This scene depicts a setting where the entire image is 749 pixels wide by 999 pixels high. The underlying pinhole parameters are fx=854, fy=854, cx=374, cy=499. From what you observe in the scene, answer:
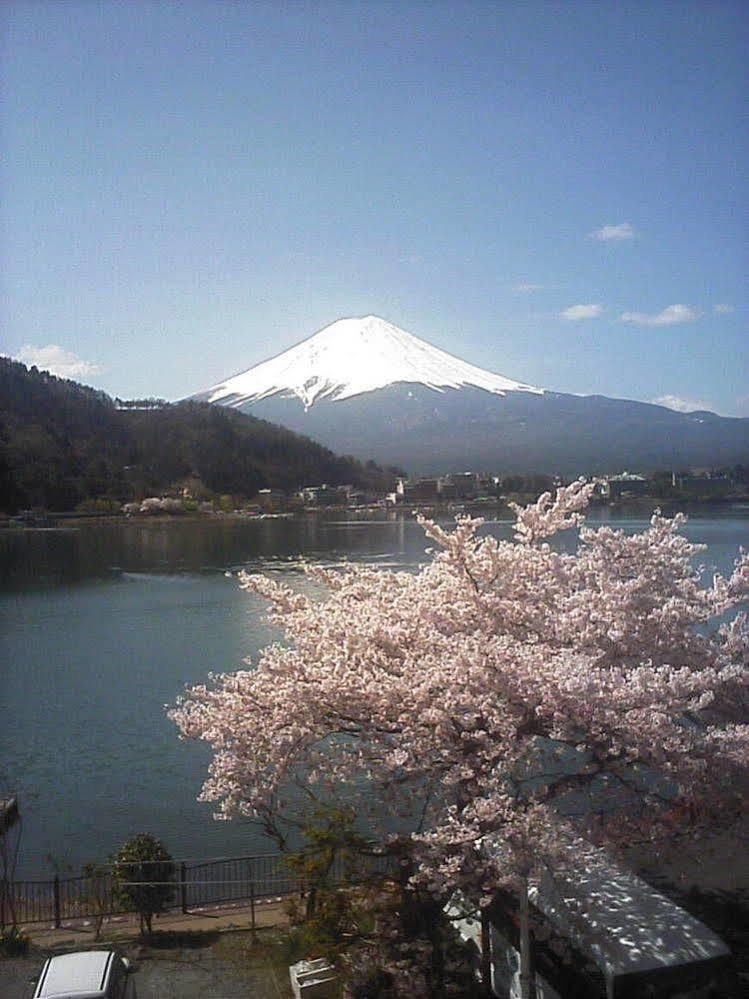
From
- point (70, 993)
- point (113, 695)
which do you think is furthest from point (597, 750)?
point (113, 695)

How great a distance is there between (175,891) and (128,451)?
14.8 metres

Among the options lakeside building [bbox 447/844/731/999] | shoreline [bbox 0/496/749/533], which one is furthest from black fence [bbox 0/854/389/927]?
shoreline [bbox 0/496/749/533]

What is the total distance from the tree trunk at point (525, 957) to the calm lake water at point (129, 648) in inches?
114

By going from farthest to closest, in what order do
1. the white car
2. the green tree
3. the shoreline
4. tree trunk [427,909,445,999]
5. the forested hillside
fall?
the forested hillside, the shoreline, the green tree, tree trunk [427,909,445,999], the white car

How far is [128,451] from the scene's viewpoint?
1784 centimetres

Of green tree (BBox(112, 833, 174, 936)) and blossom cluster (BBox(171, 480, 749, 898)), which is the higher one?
blossom cluster (BBox(171, 480, 749, 898))

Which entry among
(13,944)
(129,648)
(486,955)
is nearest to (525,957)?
(486,955)

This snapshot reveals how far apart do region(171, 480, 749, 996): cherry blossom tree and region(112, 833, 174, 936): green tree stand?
30.0 inches

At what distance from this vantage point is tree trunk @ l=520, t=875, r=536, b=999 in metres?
2.25

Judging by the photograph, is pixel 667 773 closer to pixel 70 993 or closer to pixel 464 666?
pixel 464 666

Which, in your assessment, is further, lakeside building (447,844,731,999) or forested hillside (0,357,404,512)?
forested hillside (0,357,404,512)

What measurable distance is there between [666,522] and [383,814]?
55.4 inches

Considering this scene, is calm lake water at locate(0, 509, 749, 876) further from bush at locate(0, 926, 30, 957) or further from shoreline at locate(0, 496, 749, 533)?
bush at locate(0, 926, 30, 957)

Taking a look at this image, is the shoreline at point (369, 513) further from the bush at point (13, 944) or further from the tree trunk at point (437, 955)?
the bush at point (13, 944)
